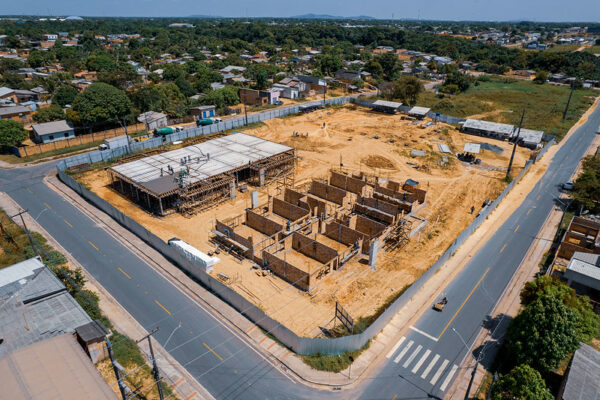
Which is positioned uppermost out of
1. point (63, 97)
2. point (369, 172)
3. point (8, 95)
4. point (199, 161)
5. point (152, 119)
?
point (63, 97)

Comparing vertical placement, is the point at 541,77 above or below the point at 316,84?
above

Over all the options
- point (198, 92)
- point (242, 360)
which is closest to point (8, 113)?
point (198, 92)

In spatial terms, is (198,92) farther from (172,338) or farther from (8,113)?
(172,338)

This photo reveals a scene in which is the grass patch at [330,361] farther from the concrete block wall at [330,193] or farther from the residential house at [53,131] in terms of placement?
the residential house at [53,131]

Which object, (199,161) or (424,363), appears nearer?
(424,363)

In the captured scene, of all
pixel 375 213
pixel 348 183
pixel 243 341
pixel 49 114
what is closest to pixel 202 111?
pixel 49 114

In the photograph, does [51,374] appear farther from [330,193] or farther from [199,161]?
[199,161]

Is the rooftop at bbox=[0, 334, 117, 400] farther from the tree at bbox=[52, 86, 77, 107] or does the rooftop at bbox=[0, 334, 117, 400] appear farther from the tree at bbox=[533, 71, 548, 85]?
the tree at bbox=[533, 71, 548, 85]
